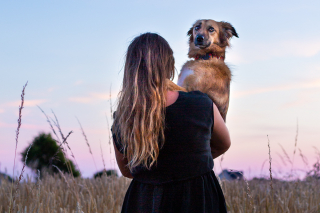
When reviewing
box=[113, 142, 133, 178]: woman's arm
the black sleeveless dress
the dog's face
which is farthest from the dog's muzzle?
box=[113, 142, 133, 178]: woman's arm

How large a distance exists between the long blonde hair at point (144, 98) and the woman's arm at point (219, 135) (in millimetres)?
431

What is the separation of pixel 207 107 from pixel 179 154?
0.39 metres

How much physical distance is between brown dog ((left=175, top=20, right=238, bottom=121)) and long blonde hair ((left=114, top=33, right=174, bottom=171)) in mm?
1153

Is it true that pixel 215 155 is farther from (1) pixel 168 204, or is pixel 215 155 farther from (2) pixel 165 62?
(2) pixel 165 62

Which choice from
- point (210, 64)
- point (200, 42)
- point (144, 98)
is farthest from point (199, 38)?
point (144, 98)

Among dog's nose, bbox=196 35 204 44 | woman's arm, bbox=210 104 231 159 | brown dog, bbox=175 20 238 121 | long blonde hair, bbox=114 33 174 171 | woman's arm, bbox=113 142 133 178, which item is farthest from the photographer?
dog's nose, bbox=196 35 204 44

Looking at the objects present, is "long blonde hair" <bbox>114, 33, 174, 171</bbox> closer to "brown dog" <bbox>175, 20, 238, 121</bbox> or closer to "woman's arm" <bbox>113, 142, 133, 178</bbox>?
"woman's arm" <bbox>113, 142, 133, 178</bbox>

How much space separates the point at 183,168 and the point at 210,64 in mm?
1840

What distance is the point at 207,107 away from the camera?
7.18 ft

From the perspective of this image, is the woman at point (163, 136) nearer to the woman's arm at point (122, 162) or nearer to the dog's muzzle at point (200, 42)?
the woman's arm at point (122, 162)

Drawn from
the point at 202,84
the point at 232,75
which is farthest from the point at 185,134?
the point at 232,75

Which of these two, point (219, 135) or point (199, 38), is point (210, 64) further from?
point (219, 135)

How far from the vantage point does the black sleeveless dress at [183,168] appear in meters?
2.12

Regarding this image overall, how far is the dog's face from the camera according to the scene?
161 inches
